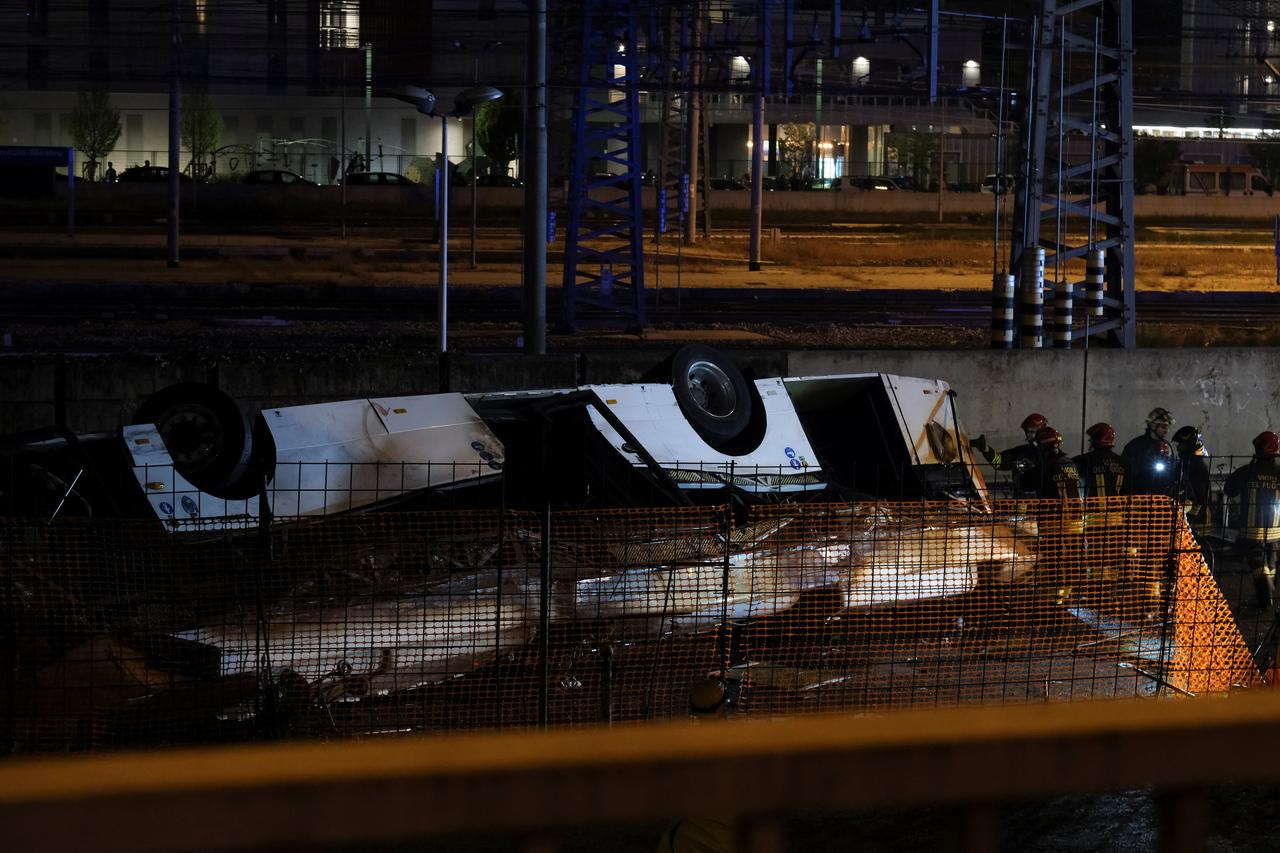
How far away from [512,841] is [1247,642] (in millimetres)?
9622

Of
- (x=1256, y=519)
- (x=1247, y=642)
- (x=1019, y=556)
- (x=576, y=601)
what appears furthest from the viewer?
(x=1256, y=519)

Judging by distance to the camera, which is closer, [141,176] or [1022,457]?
[1022,457]

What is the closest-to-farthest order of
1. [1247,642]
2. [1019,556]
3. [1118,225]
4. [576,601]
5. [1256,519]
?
[576,601] → [1019,556] → [1247,642] → [1256,519] → [1118,225]

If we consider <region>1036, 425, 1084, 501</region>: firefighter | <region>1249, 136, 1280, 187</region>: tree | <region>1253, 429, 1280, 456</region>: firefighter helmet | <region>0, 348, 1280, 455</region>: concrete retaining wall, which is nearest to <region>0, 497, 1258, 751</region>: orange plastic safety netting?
<region>1036, 425, 1084, 501</region>: firefighter

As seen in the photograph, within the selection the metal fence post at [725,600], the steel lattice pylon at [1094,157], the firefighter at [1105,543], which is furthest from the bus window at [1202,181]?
the metal fence post at [725,600]

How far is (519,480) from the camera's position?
11.1 m

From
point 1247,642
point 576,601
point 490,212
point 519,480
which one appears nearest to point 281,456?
point 519,480

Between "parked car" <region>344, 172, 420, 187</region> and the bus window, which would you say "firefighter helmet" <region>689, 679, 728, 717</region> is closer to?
"parked car" <region>344, 172, 420, 187</region>

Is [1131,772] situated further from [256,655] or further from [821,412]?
[821,412]

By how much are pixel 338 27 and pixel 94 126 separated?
977 cm

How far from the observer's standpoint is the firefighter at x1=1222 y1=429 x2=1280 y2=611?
444 inches

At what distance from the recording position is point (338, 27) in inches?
2245

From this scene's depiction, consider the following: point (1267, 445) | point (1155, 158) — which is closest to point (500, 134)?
point (1155, 158)

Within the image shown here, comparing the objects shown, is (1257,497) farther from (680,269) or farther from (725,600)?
(680,269)
